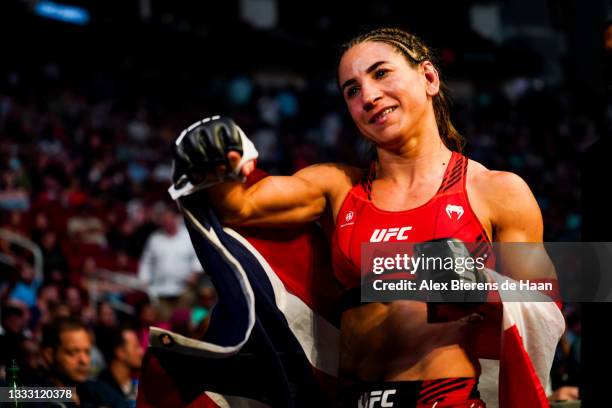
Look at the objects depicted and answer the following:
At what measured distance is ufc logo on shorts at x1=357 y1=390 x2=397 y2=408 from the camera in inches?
122

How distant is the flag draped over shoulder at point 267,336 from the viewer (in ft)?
9.86

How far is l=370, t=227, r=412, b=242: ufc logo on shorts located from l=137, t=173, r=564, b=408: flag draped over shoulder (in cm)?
32

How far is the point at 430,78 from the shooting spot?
3484 mm

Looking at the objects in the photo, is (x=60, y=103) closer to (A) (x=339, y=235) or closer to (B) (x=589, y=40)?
(B) (x=589, y=40)

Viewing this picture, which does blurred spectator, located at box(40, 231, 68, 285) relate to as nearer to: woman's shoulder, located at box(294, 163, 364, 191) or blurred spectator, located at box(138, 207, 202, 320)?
blurred spectator, located at box(138, 207, 202, 320)

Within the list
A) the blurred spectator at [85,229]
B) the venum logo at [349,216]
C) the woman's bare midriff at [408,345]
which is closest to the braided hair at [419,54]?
the venum logo at [349,216]

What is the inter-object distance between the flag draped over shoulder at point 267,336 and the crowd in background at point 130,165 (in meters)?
0.81

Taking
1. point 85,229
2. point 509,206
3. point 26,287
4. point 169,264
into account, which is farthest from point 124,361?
point 85,229

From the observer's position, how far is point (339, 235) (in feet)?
10.9

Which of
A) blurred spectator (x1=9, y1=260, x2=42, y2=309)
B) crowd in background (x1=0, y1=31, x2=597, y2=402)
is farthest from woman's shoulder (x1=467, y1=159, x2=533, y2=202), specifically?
blurred spectator (x1=9, y1=260, x2=42, y2=309)

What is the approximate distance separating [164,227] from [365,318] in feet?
23.8

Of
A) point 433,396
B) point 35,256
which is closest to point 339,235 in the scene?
point 433,396

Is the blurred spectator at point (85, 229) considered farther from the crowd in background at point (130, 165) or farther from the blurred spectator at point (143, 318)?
the blurred spectator at point (143, 318)

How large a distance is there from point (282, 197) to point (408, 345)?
24.1 inches
